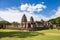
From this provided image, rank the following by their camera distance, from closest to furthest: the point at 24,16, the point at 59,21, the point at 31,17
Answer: the point at 24,16 < the point at 31,17 < the point at 59,21

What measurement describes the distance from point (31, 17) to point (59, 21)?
25420 millimetres

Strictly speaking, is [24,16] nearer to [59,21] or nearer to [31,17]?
[31,17]

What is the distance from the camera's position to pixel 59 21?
90.9 meters

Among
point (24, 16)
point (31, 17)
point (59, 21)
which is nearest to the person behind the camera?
point (24, 16)

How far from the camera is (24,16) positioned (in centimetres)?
6975

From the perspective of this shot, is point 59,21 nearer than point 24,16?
No

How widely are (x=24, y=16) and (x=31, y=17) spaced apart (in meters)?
6.49

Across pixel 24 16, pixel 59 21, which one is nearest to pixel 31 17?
pixel 24 16

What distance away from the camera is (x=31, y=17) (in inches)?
2953

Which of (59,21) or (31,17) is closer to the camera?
(31,17)

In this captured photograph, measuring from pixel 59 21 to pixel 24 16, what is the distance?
1249 inches
